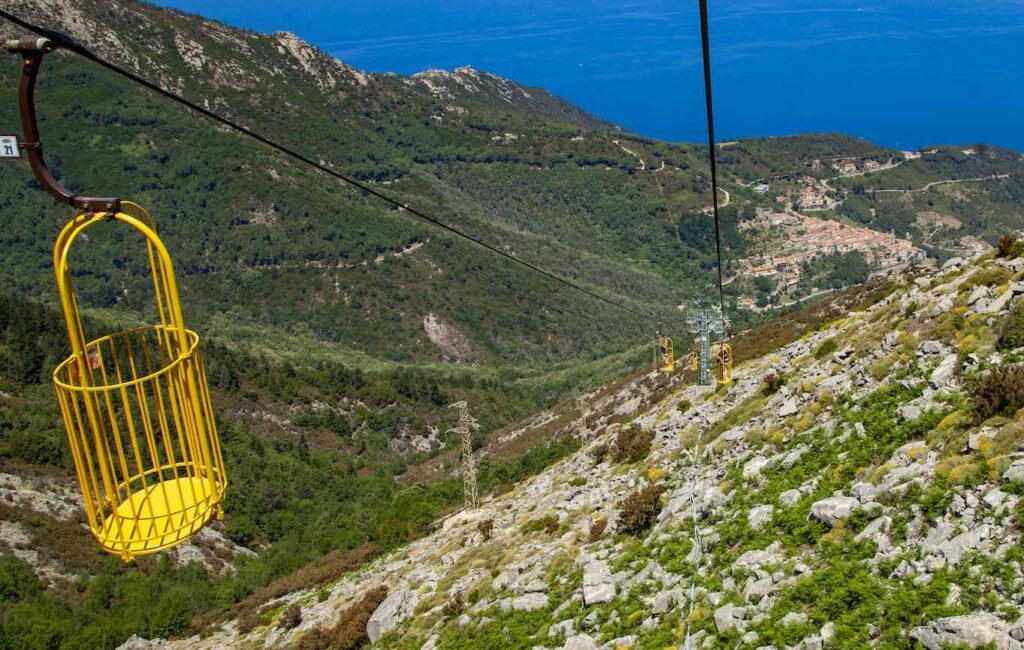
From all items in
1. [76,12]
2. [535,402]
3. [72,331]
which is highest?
[76,12]

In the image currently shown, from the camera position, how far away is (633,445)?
22.0 m

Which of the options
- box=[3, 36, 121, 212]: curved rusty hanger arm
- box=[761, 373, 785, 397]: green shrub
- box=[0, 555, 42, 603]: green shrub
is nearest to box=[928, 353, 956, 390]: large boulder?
box=[761, 373, 785, 397]: green shrub

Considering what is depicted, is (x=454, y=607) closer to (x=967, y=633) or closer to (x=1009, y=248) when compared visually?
(x=967, y=633)

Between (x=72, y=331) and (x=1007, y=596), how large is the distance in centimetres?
831

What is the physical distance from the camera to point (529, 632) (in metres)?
12.3

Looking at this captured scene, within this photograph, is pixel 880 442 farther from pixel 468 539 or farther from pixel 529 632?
pixel 468 539

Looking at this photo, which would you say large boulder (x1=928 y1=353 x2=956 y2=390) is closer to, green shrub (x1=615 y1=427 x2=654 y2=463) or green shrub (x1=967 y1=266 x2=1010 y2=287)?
green shrub (x1=967 y1=266 x2=1010 y2=287)

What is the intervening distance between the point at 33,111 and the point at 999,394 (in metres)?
11.0

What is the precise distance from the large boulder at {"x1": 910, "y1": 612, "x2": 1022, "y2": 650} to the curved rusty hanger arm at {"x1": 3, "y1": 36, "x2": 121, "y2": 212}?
25.6 ft

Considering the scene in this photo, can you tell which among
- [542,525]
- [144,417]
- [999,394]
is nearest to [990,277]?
[999,394]

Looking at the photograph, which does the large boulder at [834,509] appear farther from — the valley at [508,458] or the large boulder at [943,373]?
the large boulder at [943,373]

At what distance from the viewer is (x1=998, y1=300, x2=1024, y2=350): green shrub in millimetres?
11451

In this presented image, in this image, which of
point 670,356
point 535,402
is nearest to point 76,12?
point 535,402

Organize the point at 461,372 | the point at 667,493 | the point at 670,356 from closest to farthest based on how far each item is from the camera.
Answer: the point at 667,493 < the point at 670,356 < the point at 461,372
